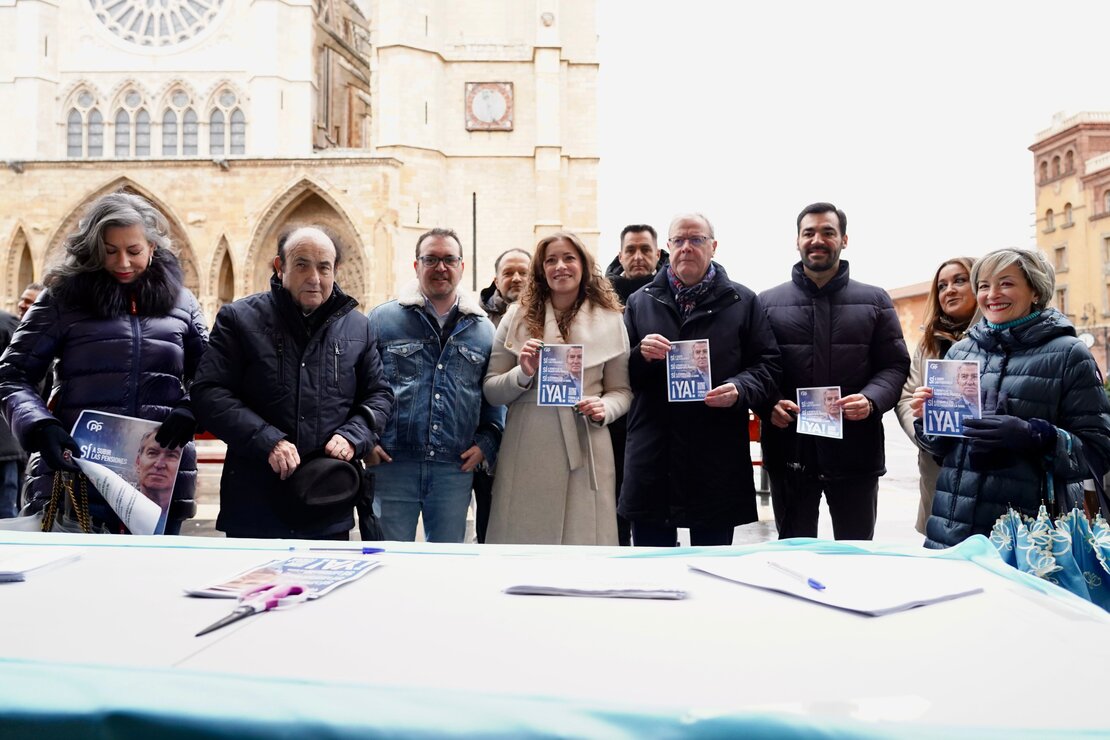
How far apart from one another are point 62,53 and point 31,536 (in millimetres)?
34381

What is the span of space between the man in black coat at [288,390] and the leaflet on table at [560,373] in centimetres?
67

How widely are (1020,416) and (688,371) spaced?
129 cm

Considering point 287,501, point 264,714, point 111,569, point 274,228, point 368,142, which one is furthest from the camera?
point 368,142

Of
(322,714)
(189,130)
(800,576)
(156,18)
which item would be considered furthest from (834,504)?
(156,18)

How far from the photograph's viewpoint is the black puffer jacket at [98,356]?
310cm

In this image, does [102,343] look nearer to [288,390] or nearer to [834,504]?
[288,390]

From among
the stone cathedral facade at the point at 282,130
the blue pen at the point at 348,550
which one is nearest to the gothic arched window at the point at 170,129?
the stone cathedral facade at the point at 282,130

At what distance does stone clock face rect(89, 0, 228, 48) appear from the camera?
97.6 feet

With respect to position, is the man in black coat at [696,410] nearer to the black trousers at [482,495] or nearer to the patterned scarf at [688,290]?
the patterned scarf at [688,290]

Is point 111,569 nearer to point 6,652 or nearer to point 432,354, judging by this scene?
point 6,652

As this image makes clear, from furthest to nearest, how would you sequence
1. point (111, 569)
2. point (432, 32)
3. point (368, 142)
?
point (368, 142) < point (432, 32) < point (111, 569)

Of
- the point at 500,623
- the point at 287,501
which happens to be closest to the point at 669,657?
the point at 500,623

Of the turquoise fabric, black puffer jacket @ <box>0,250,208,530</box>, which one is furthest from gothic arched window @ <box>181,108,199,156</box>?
the turquoise fabric

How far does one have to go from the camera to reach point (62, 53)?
29.3 m
